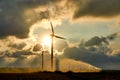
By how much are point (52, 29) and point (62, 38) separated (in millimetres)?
6104

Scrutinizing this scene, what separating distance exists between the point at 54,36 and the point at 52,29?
5366 mm

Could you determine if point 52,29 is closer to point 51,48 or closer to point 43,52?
point 51,48

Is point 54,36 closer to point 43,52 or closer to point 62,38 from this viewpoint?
point 62,38

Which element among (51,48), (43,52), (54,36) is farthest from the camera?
(43,52)

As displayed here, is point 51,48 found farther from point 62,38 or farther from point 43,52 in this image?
point 43,52

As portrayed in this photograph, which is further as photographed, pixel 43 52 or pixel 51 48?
pixel 43 52

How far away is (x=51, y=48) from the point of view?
122 m

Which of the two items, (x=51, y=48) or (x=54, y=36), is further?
(x=54, y=36)

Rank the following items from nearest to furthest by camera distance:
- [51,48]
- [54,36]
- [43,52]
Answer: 1. [51,48]
2. [54,36]
3. [43,52]

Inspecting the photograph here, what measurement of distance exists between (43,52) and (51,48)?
91.6ft

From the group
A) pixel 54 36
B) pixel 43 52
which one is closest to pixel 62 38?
pixel 54 36

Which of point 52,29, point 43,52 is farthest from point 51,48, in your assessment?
point 43,52

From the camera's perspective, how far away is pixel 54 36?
13000 cm
